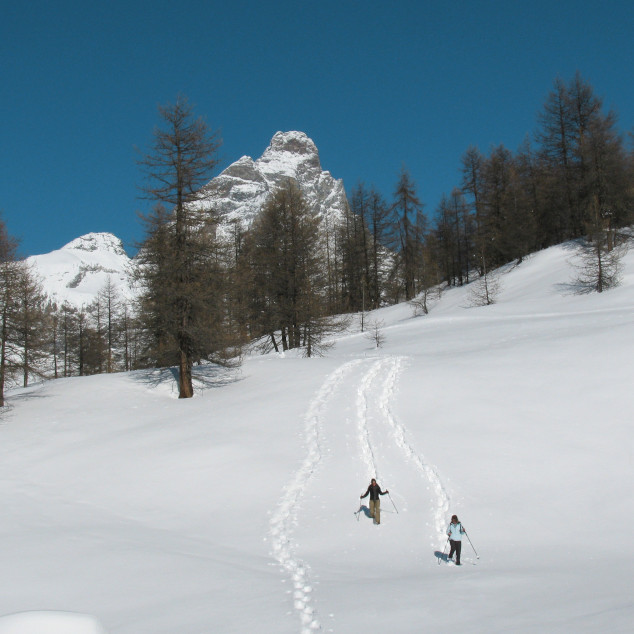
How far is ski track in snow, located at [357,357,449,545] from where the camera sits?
11117 mm

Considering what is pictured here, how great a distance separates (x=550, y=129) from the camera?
141ft

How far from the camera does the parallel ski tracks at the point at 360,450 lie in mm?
7834

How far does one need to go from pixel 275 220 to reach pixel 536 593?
24.1 meters

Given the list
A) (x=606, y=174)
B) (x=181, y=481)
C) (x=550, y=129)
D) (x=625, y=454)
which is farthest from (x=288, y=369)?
(x=550, y=129)

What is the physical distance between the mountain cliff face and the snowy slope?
101 metres

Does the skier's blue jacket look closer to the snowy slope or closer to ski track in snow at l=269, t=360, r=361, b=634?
the snowy slope

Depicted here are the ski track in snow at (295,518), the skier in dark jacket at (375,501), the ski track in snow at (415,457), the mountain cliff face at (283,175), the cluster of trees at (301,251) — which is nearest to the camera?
the ski track in snow at (295,518)

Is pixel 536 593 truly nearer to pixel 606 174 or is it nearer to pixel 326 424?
pixel 326 424

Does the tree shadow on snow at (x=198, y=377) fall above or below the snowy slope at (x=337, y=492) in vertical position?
above

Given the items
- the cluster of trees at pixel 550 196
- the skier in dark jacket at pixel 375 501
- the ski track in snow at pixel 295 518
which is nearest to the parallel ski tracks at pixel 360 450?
the ski track in snow at pixel 295 518

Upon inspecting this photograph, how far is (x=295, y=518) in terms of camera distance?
10.5 meters

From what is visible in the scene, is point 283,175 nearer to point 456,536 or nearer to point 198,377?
point 198,377

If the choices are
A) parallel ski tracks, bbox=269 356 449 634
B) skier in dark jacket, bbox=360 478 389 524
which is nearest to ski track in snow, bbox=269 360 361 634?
parallel ski tracks, bbox=269 356 449 634

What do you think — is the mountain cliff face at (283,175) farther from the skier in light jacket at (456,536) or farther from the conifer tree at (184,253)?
the skier in light jacket at (456,536)
